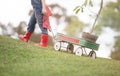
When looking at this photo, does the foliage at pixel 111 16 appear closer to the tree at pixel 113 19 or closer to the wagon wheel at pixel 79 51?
the tree at pixel 113 19

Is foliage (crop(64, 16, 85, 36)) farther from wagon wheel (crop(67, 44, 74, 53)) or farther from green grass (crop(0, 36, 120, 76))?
green grass (crop(0, 36, 120, 76))

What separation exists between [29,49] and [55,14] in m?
2.27

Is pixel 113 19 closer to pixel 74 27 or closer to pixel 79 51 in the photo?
pixel 74 27

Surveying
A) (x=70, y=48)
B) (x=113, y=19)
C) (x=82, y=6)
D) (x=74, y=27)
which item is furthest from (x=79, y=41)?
(x=74, y=27)

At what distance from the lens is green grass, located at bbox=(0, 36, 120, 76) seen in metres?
3.45

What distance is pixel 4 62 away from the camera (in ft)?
12.0

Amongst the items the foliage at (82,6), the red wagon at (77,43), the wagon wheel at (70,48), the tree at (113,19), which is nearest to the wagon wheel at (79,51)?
the red wagon at (77,43)

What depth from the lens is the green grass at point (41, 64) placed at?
11.3 ft

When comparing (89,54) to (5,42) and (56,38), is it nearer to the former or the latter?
(56,38)

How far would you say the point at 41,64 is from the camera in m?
3.72

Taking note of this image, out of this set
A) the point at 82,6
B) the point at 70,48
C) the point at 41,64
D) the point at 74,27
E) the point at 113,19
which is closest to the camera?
the point at 41,64

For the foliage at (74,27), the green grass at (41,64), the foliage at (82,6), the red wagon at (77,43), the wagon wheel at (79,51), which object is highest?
the foliage at (82,6)

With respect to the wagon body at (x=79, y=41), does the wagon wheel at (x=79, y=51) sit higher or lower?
lower

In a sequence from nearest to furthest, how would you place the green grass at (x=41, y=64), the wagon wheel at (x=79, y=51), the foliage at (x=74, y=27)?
the green grass at (x=41, y=64), the wagon wheel at (x=79, y=51), the foliage at (x=74, y=27)
